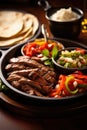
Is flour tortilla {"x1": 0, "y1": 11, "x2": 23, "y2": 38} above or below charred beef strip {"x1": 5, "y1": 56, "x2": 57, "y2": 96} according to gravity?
below

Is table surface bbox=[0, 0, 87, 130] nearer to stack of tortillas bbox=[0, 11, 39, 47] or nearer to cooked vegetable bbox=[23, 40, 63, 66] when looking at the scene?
cooked vegetable bbox=[23, 40, 63, 66]

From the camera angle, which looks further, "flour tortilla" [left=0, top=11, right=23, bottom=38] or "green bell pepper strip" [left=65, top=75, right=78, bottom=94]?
"flour tortilla" [left=0, top=11, right=23, bottom=38]

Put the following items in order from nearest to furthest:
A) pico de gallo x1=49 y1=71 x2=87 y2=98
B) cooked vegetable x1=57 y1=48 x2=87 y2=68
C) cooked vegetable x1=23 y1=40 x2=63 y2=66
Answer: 1. pico de gallo x1=49 y1=71 x2=87 y2=98
2. cooked vegetable x1=57 y1=48 x2=87 y2=68
3. cooked vegetable x1=23 y1=40 x2=63 y2=66

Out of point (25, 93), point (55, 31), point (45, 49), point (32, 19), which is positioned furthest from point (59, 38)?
point (25, 93)

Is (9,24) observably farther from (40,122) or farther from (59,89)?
(40,122)

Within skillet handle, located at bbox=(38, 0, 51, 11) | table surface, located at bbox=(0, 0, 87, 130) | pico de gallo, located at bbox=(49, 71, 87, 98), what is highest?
skillet handle, located at bbox=(38, 0, 51, 11)

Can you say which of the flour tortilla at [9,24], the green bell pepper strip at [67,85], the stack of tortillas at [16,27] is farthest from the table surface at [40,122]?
the flour tortilla at [9,24]

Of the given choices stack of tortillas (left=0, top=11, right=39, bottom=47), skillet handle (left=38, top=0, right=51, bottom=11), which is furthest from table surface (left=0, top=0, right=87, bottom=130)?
skillet handle (left=38, top=0, right=51, bottom=11)
